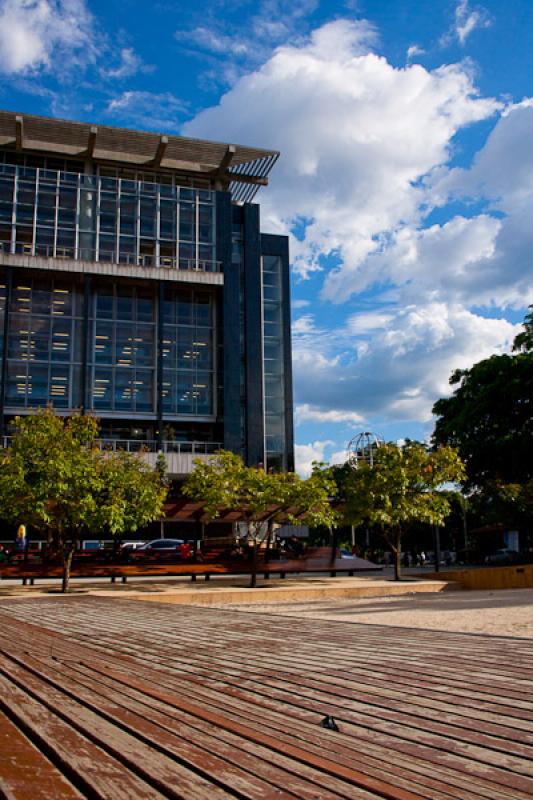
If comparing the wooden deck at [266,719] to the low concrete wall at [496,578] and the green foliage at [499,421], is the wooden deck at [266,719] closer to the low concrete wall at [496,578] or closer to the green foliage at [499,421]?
the low concrete wall at [496,578]

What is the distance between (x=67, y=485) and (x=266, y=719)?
1797 centimetres

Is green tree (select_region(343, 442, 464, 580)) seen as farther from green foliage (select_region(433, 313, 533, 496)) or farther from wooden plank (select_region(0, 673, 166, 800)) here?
wooden plank (select_region(0, 673, 166, 800))

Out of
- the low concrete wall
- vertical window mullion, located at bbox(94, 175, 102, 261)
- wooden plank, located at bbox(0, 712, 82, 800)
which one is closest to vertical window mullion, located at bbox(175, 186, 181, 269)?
vertical window mullion, located at bbox(94, 175, 102, 261)

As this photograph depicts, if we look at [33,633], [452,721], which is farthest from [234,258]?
[452,721]

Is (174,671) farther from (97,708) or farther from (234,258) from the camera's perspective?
(234,258)

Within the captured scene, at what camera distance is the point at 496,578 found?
28.2 m

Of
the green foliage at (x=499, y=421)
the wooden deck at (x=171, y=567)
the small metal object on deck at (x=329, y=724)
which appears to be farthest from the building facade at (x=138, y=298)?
the small metal object on deck at (x=329, y=724)

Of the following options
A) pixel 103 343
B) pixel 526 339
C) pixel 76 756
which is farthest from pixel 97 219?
pixel 76 756

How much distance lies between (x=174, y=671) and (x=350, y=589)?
60.5 ft

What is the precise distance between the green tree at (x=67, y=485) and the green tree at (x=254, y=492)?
2182 mm

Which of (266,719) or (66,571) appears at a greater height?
(66,571)

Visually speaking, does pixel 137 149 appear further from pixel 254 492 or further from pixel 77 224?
pixel 254 492

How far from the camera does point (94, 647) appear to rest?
276 inches

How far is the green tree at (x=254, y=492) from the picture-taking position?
961 inches
